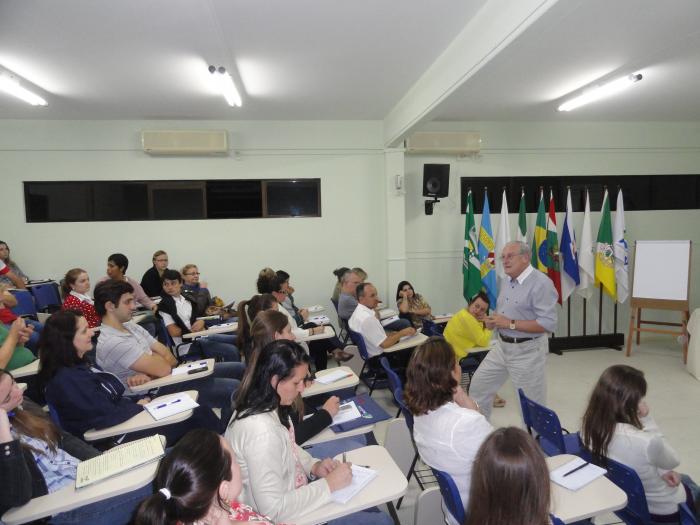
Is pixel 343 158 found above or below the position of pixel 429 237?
above

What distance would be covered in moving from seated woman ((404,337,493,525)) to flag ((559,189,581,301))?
4.42 meters

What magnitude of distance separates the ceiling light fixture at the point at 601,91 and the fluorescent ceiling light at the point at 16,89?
584cm

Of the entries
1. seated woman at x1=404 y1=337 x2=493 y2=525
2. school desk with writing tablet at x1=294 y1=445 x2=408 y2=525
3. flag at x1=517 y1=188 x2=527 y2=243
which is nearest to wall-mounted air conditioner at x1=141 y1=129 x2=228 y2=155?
flag at x1=517 y1=188 x2=527 y2=243

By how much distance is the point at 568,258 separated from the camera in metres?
5.80

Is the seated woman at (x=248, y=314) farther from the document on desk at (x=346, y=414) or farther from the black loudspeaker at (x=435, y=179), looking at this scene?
the black loudspeaker at (x=435, y=179)

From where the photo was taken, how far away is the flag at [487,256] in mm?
5730

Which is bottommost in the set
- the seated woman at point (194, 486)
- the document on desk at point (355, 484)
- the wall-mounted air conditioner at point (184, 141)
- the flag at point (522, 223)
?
the document on desk at point (355, 484)

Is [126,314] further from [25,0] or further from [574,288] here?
[574,288]

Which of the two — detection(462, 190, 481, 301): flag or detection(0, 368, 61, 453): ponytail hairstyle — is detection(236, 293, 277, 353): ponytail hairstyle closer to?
detection(0, 368, 61, 453): ponytail hairstyle

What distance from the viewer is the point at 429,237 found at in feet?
20.4

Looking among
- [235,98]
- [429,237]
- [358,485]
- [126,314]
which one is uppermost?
[235,98]

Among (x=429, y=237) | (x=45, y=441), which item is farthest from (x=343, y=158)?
(x=45, y=441)

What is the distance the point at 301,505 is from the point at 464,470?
0.69 meters

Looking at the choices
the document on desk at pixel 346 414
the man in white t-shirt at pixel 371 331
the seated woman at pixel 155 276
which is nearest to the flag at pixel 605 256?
the man in white t-shirt at pixel 371 331
